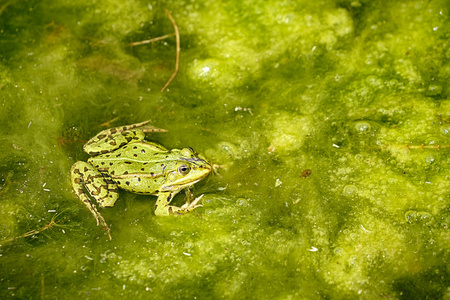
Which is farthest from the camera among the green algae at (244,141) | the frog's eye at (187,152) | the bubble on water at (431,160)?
the frog's eye at (187,152)

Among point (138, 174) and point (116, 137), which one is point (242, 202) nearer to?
point (138, 174)

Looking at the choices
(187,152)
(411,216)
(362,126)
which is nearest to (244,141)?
(187,152)

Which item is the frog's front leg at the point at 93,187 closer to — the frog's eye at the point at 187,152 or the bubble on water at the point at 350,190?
the frog's eye at the point at 187,152

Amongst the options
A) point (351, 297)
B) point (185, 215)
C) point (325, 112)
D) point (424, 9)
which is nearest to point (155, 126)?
point (185, 215)

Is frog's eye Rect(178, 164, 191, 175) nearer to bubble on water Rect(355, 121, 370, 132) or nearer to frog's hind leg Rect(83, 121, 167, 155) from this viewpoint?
frog's hind leg Rect(83, 121, 167, 155)

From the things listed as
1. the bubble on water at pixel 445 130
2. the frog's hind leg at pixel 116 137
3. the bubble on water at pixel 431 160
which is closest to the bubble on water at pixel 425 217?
the bubble on water at pixel 431 160
